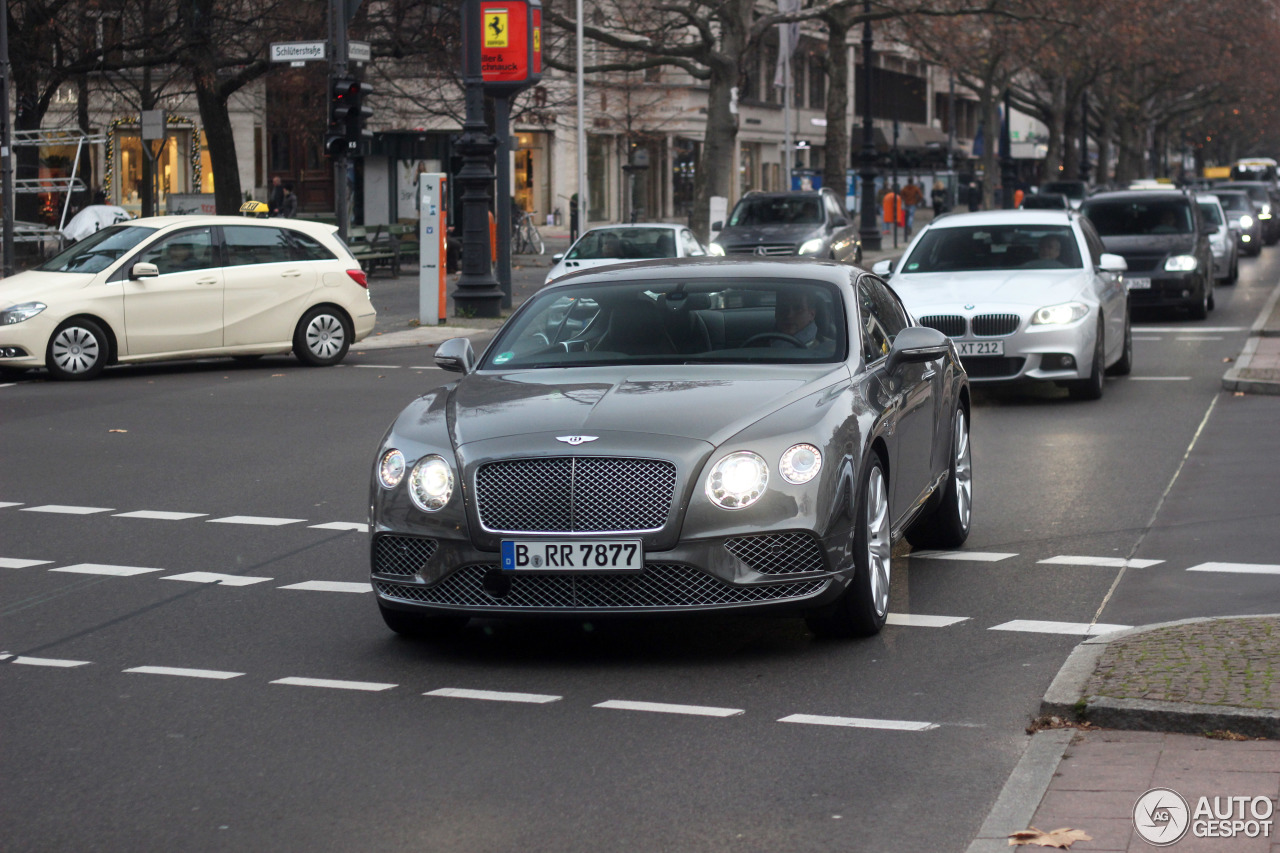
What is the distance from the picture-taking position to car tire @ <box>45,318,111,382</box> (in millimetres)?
17906

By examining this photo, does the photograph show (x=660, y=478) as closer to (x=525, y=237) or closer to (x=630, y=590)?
(x=630, y=590)

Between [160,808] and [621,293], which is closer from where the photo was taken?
[160,808]

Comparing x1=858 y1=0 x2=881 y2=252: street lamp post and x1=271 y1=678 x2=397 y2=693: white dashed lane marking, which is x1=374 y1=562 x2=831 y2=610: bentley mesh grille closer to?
x1=271 y1=678 x2=397 y2=693: white dashed lane marking

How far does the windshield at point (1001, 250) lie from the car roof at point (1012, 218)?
0.04 meters

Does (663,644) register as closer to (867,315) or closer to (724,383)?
(724,383)

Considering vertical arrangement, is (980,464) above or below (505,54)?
below

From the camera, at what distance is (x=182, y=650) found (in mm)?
6898

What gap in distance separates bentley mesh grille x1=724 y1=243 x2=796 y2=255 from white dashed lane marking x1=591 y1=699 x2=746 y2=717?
82.6ft

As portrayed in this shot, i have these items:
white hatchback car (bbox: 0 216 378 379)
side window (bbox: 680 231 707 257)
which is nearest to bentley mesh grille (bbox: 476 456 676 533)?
white hatchback car (bbox: 0 216 378 379)

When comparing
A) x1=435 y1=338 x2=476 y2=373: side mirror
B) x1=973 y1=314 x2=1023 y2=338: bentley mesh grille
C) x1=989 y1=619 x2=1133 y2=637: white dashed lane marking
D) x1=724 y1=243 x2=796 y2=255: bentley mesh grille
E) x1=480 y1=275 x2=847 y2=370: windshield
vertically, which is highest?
x1=724 y1=243 x2=796 y2=255: bentley mesh grille

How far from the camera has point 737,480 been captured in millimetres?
6336

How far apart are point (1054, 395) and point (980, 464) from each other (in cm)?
457

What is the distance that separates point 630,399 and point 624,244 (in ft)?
67.9

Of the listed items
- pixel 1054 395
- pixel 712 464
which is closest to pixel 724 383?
pixel 712 464
